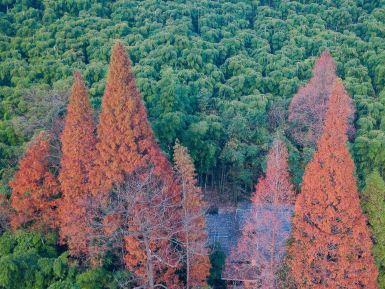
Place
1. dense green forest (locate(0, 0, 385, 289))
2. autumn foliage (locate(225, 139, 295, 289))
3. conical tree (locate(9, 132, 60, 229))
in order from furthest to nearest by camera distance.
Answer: dense green forest (locate(0, 0, 385, 289)), conical tree (locate(9, 132, 60, 229)), autumn foliage (locate(225, 139, 295, 289))

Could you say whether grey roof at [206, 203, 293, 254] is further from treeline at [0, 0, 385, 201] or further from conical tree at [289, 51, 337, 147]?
conical tree at [289, 51, 337, 147]

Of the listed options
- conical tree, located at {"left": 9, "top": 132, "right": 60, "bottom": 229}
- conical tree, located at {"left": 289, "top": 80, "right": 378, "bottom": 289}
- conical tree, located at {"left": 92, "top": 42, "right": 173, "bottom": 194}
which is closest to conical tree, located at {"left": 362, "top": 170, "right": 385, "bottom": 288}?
conical tree, located at {"left": 289, "top": 80, "right": 378, "bottom": 289}

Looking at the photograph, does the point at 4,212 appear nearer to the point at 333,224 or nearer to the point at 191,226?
the point at 191,226

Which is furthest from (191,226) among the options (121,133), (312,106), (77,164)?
(312,106)

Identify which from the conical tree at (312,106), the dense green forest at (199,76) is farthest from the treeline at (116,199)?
the conical tree at (312,106)

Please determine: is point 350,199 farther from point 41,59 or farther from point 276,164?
point 41,59

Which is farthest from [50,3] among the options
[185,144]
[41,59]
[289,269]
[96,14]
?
[289,269]
